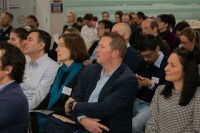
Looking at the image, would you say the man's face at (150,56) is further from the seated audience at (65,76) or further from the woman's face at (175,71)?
the woman's face at (175,71)

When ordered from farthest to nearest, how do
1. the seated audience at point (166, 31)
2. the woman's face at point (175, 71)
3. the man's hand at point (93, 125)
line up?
the seated audience at point (166, 31), the man's hand at point (93, 125), the woman's face at point (175, 71)

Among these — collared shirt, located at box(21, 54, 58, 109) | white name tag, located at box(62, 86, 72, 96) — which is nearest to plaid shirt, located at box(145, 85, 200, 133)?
white name tag, located at box(62, 86, 72, 96)

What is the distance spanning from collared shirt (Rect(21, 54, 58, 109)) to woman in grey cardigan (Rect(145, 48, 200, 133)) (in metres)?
1.39

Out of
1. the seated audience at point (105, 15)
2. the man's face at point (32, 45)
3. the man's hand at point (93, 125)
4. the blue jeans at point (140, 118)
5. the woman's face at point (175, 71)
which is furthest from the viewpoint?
the seated audience at point (105, 15)

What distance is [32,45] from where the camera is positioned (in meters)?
4.20

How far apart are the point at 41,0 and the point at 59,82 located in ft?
23.3

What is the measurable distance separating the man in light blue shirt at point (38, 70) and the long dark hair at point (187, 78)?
148cm

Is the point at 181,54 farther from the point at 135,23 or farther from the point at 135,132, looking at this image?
the point at 135,23

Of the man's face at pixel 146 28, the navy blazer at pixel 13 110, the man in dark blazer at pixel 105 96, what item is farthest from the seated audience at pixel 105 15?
the navy blazer at pixel 13 110

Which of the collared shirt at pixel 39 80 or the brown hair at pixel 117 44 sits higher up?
the brown hair at pixel 117 44

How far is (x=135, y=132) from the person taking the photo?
11.7 feet

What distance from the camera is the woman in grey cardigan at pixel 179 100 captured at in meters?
2.73

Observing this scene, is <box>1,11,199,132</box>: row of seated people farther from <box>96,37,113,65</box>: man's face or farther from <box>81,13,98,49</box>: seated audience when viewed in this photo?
<box>81,13,98,49</box>: seated audience

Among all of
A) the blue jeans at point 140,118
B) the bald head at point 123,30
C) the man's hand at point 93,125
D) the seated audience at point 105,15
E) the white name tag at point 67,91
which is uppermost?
the bald head at point 123,30
